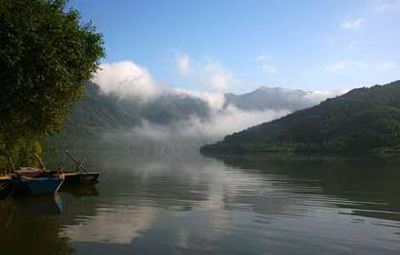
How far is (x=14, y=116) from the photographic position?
33.0 m

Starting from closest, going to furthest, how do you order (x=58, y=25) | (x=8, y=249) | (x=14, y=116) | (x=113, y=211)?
(x=8, y=249) < (x=58, y=25) < (x=14, y=116) < (x=113, y=211)

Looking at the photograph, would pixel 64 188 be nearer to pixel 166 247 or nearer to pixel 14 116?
pixel 14 116

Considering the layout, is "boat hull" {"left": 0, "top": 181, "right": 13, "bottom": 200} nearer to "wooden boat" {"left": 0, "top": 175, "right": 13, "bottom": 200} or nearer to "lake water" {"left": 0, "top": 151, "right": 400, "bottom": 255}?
"wooden boat" {"left": 0, "top": 175, "right": 13, "bottom": 200}

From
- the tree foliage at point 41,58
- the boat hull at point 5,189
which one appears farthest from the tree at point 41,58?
the boat hull at point 5,189

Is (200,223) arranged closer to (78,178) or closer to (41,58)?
(41,58)

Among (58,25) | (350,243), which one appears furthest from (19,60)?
(350,243)

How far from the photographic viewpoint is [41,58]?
→ 95.5 ft

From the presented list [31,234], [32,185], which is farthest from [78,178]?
[31,234]

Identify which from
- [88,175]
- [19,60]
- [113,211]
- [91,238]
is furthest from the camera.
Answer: [88,175]

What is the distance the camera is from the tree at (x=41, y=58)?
1110 inches

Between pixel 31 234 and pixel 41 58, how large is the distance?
8.89 meters

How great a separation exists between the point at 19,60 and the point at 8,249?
965 cm

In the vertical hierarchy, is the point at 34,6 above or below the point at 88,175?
above

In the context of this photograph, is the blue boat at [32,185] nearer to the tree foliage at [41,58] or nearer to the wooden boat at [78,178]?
the tree foliage at [41,58]
